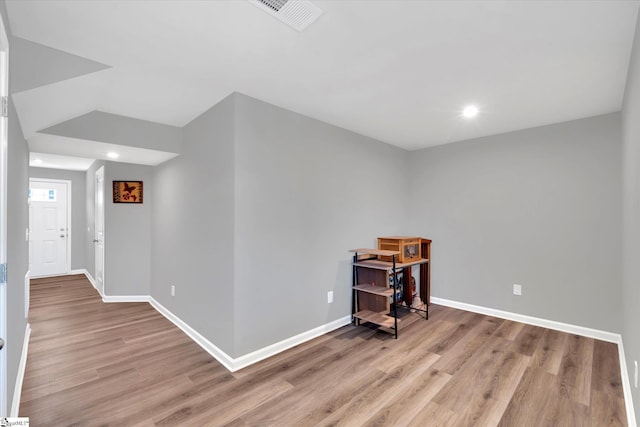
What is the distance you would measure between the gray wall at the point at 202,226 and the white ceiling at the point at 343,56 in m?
0.32

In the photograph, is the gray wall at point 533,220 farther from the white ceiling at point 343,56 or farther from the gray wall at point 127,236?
the gray wall at point 127,236

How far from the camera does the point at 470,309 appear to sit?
387 centimetres

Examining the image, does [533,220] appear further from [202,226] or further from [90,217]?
[90,217]

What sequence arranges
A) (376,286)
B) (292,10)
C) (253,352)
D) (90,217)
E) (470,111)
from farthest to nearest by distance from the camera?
(90,217)
(376,286)
(470,111)
(253,352)
(292,10)

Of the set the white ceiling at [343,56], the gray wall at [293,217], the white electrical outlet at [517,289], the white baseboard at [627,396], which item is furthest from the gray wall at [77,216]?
the white baseboard at [627,396]

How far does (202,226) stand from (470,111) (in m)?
2.90

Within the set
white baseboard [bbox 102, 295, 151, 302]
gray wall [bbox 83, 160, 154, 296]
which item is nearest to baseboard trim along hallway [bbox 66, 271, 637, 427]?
white baseboard [bbox 102, 295, 151, 302]

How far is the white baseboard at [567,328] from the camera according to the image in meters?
2.00

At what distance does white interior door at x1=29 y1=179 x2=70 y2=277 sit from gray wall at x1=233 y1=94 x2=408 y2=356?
5886 millimetres

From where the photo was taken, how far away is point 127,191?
4375 millimetres

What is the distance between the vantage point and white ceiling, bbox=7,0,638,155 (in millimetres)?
1509

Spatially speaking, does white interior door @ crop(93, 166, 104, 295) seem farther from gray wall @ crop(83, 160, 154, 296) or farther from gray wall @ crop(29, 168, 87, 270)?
gray wall @ crop(29, 168, 87, 270)

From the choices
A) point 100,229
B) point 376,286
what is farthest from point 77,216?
point 376,286

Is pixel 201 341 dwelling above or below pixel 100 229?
below
